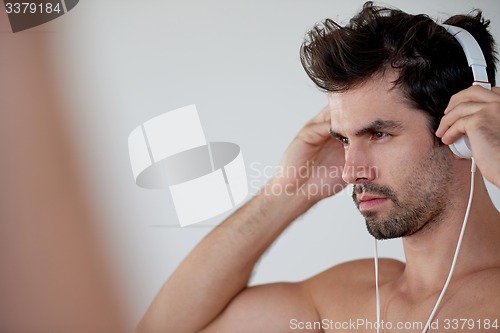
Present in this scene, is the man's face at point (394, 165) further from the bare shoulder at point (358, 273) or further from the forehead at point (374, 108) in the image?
the bare shoulder at point (358, 273)

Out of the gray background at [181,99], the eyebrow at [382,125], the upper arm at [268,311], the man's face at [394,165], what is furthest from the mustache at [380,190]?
the gray background at [181,99]

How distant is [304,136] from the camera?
1459 mm

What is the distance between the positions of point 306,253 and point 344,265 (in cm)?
37

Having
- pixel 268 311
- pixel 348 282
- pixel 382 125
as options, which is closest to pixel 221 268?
pixel 268 311

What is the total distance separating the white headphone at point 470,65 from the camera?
1.07 metres

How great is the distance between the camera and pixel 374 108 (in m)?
1.20

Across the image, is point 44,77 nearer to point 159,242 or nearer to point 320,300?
point 159,242

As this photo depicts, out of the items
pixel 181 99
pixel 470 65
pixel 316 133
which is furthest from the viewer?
pixel 181 99

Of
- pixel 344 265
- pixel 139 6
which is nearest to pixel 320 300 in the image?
pixel 344 265

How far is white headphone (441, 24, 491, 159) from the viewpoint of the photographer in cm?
107

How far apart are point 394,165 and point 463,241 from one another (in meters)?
0.19

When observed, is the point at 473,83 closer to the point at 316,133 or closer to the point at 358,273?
the point at 316,133

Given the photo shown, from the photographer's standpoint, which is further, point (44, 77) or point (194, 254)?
point (44, 77)

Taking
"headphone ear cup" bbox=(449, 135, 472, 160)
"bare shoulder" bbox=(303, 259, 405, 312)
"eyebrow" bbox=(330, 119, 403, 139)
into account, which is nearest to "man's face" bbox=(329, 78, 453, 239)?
"eyebrow" bbox=(330, 119, 403, 139)
